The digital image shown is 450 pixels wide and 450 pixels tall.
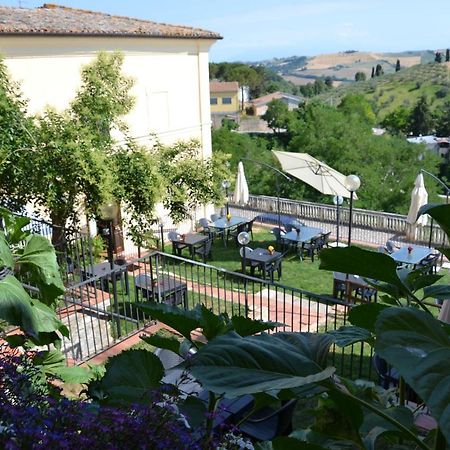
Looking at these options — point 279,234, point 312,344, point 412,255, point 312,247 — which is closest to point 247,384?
point 312,344

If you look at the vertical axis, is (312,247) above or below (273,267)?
below

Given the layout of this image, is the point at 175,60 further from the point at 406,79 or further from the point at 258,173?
the point at 406,79

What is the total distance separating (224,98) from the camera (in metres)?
87.8

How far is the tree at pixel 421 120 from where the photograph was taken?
71.5 meters

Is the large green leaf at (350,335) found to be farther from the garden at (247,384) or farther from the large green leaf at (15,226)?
the large green leaf at (15,226)

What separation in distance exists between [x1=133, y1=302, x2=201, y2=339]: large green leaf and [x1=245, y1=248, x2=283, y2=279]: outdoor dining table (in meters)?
11.0

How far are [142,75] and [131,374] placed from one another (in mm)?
15433

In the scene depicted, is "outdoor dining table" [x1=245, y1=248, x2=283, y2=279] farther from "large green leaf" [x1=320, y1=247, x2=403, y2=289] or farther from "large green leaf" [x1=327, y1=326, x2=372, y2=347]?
"large green leaf" [x1=320, y1=247, x2=403, y2=289]

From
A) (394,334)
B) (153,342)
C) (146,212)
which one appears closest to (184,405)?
(153,342)

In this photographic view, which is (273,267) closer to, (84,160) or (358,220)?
(84,160)

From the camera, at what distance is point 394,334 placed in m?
0.78

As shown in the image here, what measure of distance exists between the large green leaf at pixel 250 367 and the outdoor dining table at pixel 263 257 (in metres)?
11.2

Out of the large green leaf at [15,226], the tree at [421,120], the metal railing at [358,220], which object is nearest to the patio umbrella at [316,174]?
the metal railing at [358,220]

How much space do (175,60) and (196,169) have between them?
16.7 feet
